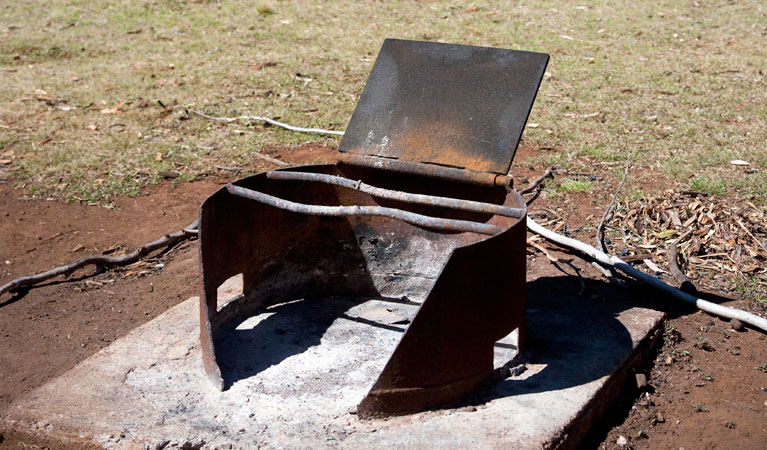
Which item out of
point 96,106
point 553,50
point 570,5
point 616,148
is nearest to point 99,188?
point 96,106

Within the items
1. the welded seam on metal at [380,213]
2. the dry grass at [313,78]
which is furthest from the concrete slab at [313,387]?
the dry grass at [313,78]

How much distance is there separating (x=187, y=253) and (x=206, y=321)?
1.82 m

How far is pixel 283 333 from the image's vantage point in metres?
3.88

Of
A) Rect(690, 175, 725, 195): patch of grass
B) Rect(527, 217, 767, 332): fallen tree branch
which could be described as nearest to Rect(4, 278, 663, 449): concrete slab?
Rect(527, 217, 767, 332): fallen tree branch

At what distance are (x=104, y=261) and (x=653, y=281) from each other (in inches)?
130

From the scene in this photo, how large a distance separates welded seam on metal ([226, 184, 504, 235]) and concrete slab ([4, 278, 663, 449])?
679 mm

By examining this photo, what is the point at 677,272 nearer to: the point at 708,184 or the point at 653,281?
the point at 653,281

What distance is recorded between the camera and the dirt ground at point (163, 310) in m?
3.39

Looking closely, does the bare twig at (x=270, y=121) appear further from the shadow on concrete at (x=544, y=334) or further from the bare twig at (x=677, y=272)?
the bare twig at (x=677, y=272)

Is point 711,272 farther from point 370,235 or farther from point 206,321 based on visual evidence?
point 206,321

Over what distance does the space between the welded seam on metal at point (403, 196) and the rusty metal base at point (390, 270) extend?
0.33 feet

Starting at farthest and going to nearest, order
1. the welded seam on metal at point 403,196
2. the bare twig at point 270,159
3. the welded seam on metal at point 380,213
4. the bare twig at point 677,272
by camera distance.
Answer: the bare twig at point 270,159, the bare twig at point 677,272, the welded seam on metal at point 403,196, the welded seam on metal at point 380,213

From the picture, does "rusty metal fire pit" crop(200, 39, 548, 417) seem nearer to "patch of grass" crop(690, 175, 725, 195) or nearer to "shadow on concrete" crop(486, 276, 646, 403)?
"shadow on concrete" crop(486, 276, 646, 403)

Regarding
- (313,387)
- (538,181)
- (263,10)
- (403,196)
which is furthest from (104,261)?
(263,10)
